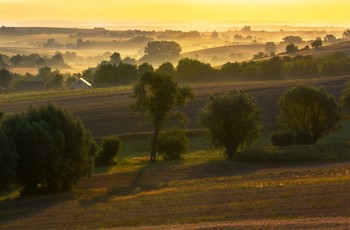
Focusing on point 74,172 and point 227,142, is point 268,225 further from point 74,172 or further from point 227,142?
point 227,142

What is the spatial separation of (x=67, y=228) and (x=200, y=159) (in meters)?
26.6

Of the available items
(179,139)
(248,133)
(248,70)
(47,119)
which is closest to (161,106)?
(179,139)

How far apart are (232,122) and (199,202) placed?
2354 centimetres

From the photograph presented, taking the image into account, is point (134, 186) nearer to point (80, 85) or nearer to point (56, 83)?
point (80, 85)

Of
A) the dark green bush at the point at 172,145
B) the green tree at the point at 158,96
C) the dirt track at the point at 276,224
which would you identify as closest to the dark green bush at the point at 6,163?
the dirt track at the point at 276,224

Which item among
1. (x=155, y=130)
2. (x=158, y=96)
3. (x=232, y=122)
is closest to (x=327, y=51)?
(x=232, y=122)

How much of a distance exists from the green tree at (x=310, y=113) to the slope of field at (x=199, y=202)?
47.3 ft

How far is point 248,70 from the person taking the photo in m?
123

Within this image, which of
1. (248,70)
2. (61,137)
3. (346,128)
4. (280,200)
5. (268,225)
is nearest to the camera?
(268,225)

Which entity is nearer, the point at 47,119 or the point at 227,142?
the point at 47,119

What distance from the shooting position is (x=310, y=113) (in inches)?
2307

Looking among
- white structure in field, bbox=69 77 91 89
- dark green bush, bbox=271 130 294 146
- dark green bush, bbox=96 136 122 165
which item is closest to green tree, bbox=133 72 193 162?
dark green bush, bbox=96 136 122 165

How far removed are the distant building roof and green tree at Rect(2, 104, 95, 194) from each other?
303ft

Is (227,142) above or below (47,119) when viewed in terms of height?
below
